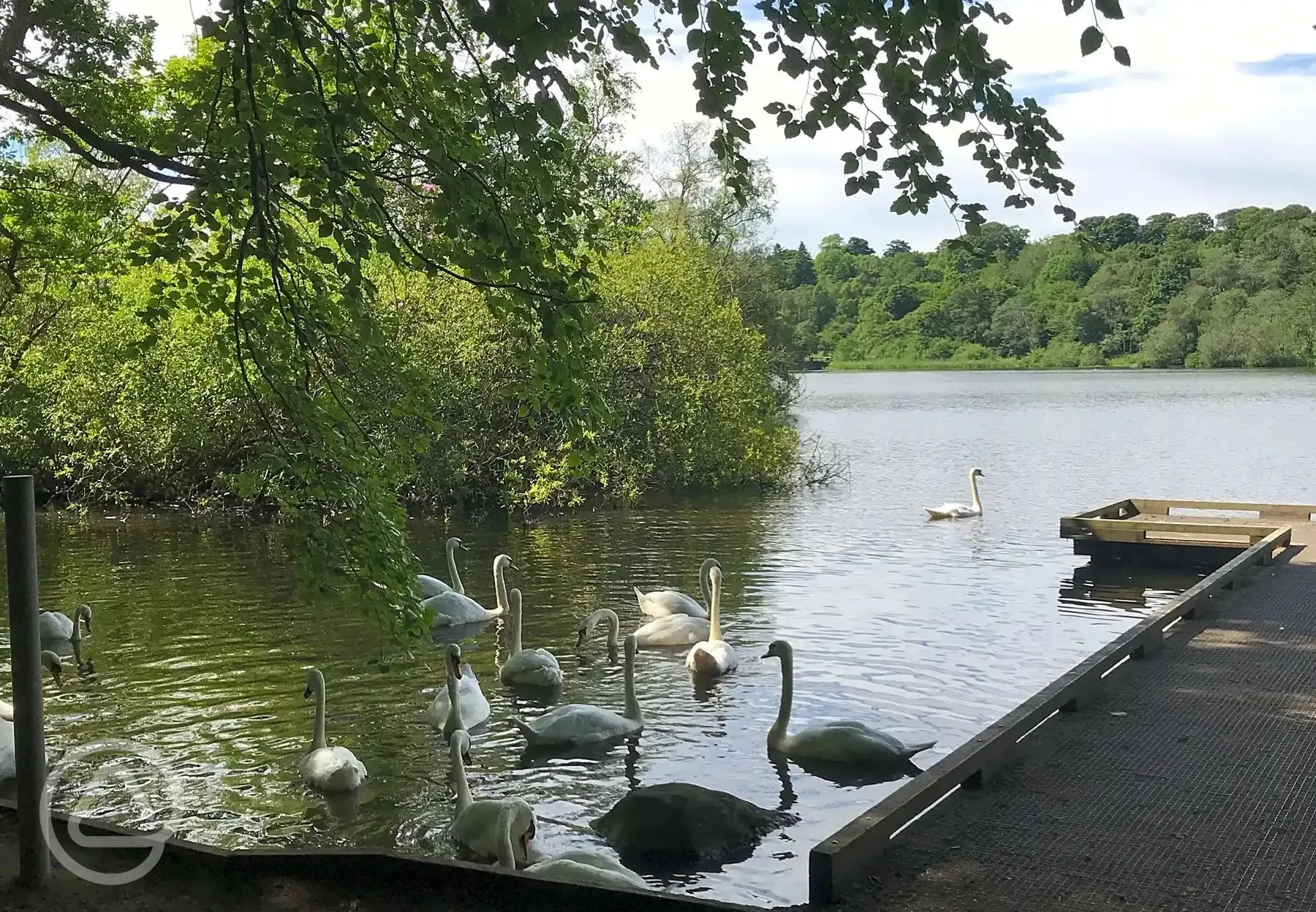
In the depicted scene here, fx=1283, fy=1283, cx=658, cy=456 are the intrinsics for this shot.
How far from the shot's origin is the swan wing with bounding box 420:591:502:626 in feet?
48.6

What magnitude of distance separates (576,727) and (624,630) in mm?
4719

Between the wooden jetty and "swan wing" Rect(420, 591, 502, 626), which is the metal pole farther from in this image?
"swan wing" Rect(420, 591, 502, 626)

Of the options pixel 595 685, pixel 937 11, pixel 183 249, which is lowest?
pixel 595 685

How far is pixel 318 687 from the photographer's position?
978cm

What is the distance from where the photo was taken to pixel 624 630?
47.9 feet

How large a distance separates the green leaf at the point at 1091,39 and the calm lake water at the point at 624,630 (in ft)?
13.9

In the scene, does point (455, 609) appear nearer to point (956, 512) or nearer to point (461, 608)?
point (461, 608)

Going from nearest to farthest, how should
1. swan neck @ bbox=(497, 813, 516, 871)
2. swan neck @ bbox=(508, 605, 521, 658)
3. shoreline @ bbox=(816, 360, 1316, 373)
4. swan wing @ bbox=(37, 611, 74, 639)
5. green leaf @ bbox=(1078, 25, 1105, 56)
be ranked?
1. green leaf @ bbox=(1078, 25, 1105, 56)
2. swan neck @ bbox=(497, 813, 516, 871)
3. swan neck @ bbox=(508, 605, 521, 658)
4. swan wing @ bbox=(37, 611, 74, 639)
5. shoreline @ bbox=(816, 360, 1316, 373)

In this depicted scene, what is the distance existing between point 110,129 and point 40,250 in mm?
1723

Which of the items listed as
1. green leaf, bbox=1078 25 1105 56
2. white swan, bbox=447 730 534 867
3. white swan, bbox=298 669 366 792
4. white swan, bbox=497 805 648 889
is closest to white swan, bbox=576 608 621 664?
white swan, bbox=447 730 534 867

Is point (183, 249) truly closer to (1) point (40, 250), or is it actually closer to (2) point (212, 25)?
(2) point (212, 25)

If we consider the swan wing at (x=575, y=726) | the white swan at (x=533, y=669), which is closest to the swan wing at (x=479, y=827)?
the swan wing at (x=575, y=726)

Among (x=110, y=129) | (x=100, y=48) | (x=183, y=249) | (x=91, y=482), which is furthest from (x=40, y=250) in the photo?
(x=91, y=482)

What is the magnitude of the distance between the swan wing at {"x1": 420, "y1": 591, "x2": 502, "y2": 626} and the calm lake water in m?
0.32
